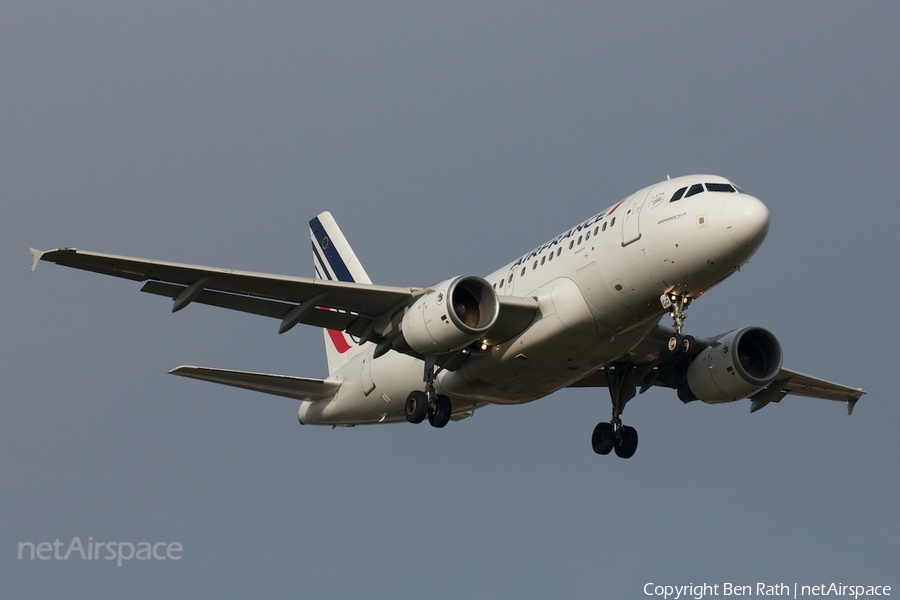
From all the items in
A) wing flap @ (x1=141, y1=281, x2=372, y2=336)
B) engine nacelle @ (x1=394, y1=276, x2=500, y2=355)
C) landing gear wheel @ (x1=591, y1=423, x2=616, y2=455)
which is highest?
wing flap @ (x1=141, y1=281, x2=372, y2=336)

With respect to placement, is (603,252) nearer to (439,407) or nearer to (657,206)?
(657,206)

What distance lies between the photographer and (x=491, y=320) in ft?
106

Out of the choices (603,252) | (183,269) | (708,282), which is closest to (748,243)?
(708,282)

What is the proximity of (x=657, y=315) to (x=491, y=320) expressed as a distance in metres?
4.41

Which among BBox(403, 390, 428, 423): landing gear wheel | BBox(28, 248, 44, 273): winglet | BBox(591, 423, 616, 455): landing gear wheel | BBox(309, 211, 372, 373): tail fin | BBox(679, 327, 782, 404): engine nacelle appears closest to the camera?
BBox(28, 248, 44, 273): winglet

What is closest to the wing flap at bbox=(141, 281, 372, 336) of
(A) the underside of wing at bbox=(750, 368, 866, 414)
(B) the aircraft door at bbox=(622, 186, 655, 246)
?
(B) the aircraft door at bbox=(622, 186, 655, 246)

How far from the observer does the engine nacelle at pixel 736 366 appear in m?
37.8

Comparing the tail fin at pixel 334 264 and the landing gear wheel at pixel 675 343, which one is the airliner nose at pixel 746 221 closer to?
the landing gear wheel at pixel 675 343

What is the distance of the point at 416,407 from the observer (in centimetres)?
3475

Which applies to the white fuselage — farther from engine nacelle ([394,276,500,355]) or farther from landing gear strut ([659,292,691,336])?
engine nacelle ([394,276,500,355])

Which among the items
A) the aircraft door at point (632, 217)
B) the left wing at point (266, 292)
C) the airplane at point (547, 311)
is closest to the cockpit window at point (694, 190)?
the airplane at point (547, 311)

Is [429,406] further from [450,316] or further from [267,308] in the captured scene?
[267,308]

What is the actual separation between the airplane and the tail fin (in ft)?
15.9

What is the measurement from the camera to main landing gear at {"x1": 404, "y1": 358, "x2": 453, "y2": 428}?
34656mm
